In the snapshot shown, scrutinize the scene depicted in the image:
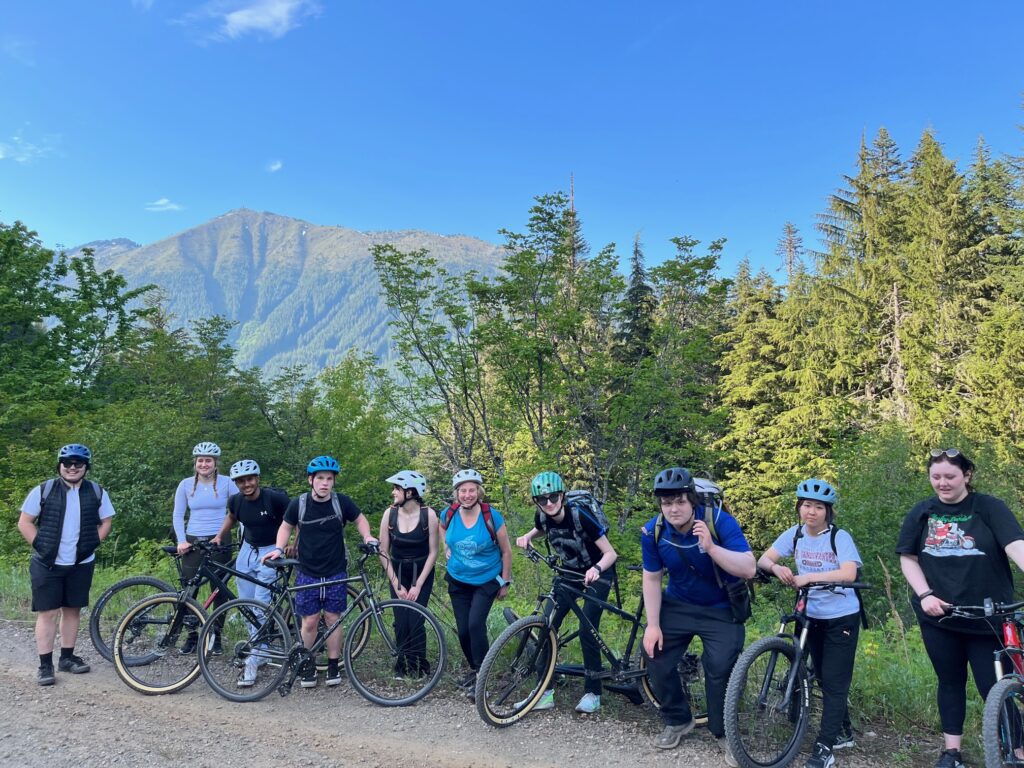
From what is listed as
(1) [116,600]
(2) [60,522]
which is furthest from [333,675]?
(2) [60,522]

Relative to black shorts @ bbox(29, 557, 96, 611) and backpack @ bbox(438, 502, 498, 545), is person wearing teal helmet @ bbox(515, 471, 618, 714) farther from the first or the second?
black shorts @ bbox(29, 557, 96, 611)

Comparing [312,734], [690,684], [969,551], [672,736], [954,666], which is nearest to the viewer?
[969,551]

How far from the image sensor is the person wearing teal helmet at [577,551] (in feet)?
15.9

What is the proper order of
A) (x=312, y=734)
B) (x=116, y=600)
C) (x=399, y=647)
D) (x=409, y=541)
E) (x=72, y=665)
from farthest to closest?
(x=116, y=600)
(x=72, y=665)
(x=409, y=541)
(x=399, y=647)
(x=312, y=734)

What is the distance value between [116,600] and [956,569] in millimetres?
7081

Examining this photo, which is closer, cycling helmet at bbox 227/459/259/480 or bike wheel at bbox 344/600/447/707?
bike wheel at bbox 344/600/447/707

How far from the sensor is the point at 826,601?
13.5 feet

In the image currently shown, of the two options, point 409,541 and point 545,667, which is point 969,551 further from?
point 409,541

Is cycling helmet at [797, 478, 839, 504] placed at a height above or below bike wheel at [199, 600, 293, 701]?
above

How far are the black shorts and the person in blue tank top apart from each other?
5894mm

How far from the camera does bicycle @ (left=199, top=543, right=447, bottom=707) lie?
17.0 feet

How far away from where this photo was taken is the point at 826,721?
13.1 feet

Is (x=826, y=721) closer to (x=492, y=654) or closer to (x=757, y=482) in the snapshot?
(x=492, y=654)

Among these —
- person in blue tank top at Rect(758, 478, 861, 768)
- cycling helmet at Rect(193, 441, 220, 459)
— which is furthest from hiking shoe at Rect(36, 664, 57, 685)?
person in blue tank top at Rect(758, 478, 861, 768)
